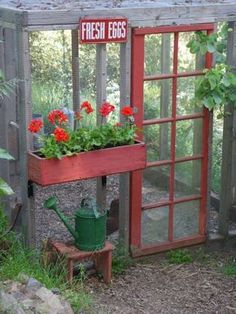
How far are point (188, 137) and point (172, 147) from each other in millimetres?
172

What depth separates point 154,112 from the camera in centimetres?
498

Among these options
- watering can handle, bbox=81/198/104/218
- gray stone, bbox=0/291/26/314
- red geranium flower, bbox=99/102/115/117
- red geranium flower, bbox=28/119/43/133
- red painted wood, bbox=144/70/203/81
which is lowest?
gray stone, bbox=0/291/26/314

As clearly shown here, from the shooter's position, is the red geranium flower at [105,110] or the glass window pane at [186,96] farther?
the glass window pane at [186,96]

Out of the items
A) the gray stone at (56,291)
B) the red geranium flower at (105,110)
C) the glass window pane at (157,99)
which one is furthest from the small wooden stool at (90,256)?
the glass window pane at (157,99)

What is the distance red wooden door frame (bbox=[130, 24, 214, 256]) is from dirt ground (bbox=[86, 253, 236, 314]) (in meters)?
0.19

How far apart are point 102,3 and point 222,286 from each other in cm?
224

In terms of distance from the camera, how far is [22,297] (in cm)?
373

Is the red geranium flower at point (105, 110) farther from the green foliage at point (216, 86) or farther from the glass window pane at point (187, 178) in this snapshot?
the glass window pane at point (187, 178)

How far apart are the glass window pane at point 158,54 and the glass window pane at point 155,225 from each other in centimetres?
107

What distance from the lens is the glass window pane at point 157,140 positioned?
499cm

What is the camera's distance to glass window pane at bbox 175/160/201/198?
5211 millimetres

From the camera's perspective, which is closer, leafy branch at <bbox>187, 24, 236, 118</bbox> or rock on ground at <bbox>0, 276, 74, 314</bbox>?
rock on ground at <bbox>0, 276, 74, 314</bbox>

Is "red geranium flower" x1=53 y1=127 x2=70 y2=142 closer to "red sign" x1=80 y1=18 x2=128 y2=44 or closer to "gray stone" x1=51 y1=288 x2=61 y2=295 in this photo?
"red sign" x1=80 y1=18 x2=128 y2=44

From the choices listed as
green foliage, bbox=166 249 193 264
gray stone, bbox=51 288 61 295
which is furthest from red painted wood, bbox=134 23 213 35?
gray stone, bbox=51 288 61 295
